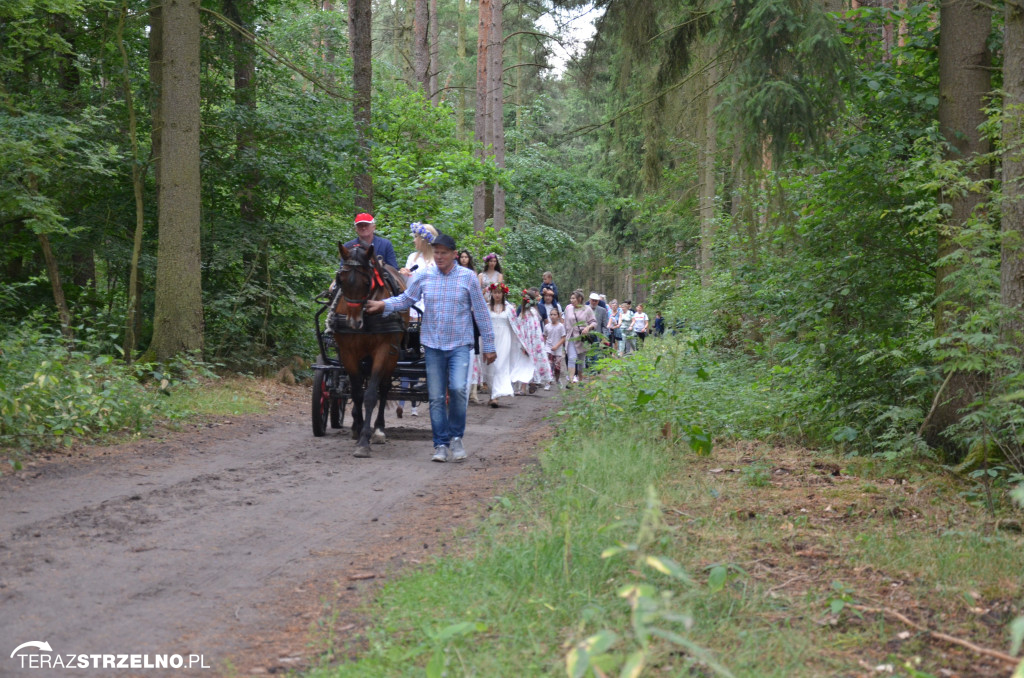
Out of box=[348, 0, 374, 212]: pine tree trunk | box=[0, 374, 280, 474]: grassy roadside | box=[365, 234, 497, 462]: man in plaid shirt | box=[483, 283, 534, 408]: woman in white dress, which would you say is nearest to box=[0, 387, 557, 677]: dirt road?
box=[0, 374, 280, 474]: grassy roadside

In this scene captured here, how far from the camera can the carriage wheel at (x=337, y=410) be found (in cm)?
1234

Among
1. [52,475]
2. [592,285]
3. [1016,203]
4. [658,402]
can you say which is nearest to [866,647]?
[1016,203]

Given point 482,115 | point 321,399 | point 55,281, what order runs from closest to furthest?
point 321,399, point 55,281, point 482,115

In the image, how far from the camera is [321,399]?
11617mm

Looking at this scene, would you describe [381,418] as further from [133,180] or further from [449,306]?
[133,180]

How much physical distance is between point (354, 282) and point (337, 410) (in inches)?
112

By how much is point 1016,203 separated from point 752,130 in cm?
320

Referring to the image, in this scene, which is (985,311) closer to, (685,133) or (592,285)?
(685,133)

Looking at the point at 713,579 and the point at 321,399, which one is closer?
the point at 713,579

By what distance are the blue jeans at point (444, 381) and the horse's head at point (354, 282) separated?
0.88 m

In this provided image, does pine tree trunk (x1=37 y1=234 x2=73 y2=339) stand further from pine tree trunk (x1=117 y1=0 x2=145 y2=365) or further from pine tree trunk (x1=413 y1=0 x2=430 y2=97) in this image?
pine tree trunk (x1=413 y1=0 x2=430 y2=97)

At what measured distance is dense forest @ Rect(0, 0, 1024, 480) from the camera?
8141 millimetres

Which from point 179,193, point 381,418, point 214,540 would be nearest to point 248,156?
point 179,193

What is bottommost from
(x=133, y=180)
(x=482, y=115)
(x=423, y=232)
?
(x=423, y=232)
